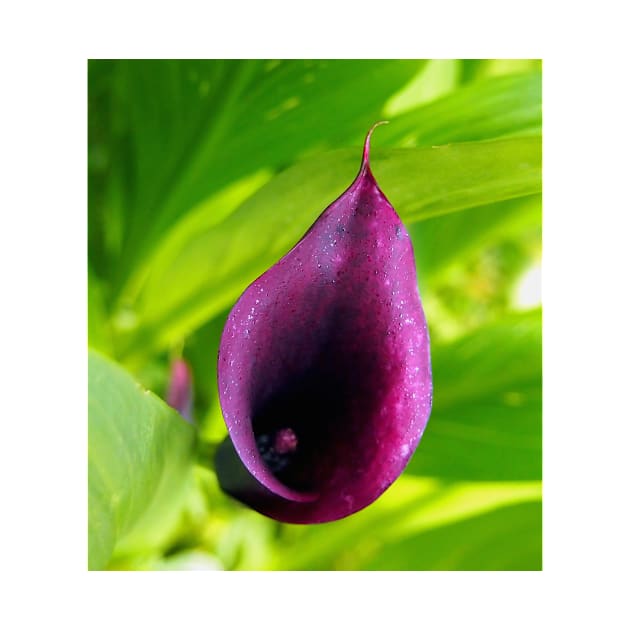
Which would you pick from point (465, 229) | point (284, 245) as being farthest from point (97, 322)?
point (465, 229)

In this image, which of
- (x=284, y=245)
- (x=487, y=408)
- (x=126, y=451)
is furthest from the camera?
(x=487, y=408)

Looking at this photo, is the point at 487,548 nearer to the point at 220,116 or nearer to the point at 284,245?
the point at 284,245

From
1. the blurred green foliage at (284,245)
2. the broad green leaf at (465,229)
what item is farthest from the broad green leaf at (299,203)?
the broad green leaf at (465,229)

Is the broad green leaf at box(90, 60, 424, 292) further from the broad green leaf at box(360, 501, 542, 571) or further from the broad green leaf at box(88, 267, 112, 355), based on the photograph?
the broad green leaf at box(360, 501, 542, 571)

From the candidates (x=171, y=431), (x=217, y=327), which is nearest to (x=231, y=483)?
(x=171, y=431)

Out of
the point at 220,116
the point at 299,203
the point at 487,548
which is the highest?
the point at 220,116
